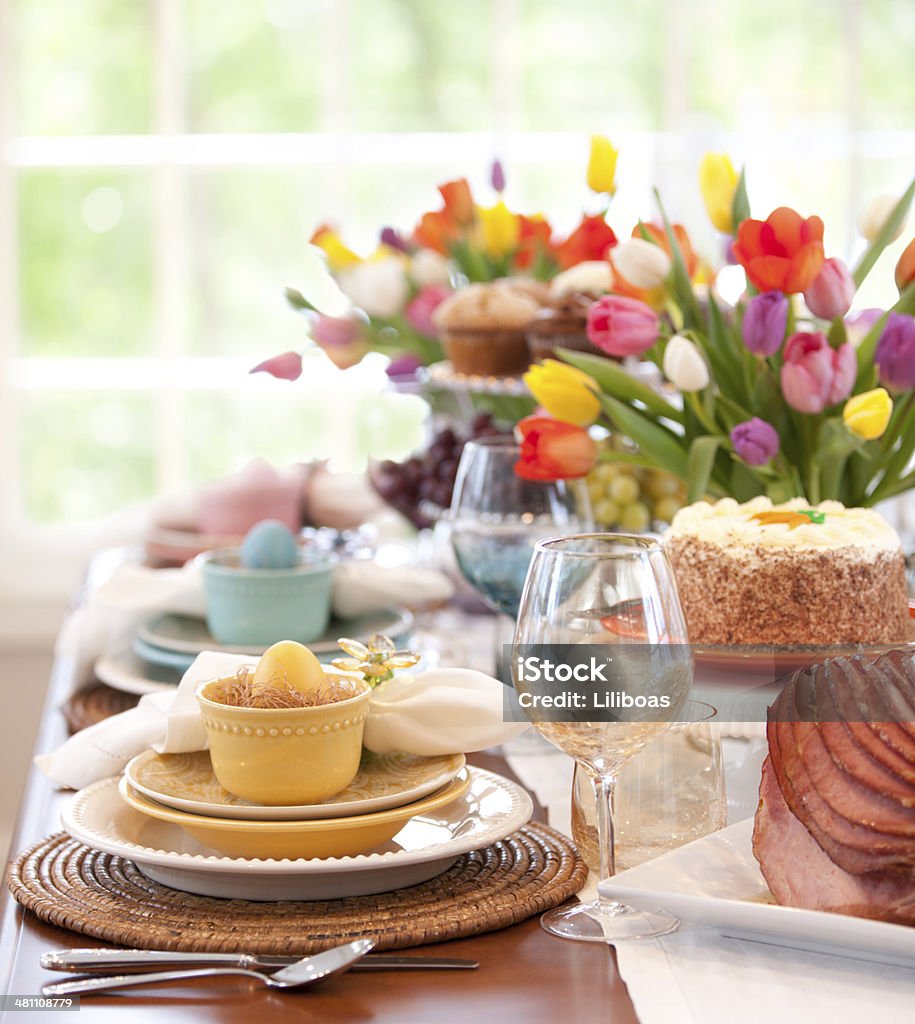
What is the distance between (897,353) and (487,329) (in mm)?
598

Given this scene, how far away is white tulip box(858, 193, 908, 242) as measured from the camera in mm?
1167

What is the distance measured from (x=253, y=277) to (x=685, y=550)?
2.12 m

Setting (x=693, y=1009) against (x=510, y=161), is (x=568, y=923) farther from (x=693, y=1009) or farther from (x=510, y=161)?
(x=510, y=161)

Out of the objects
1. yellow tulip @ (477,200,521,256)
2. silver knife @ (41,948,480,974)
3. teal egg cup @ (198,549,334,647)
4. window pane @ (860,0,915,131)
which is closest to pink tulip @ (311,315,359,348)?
yellow tulip @ (477,200,521,256)

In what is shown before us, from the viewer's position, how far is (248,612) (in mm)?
1184

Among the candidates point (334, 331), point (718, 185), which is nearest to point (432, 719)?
point (718, 185)

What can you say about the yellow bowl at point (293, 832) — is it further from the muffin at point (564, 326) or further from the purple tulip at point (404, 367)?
the purple tulip at point (404, 367)

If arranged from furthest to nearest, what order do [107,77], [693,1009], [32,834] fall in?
[107,77] < [32,834] < [693,1009]

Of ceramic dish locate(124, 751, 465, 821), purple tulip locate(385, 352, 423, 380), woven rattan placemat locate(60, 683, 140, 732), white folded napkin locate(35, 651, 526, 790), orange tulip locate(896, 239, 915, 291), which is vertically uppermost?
orange tulip locate(896, 239, 915, 291)

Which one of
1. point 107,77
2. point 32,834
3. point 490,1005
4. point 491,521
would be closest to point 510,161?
point 107,77

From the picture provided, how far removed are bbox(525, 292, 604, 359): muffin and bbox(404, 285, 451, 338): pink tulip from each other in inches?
10.0

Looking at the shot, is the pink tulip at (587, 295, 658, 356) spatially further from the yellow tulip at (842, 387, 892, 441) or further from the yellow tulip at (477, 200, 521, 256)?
the yellow tulip at (477, 200, 521, 256)

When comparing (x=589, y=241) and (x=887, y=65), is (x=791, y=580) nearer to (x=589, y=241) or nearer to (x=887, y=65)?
(x=589, y=241)

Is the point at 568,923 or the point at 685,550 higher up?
the point at 685,550
